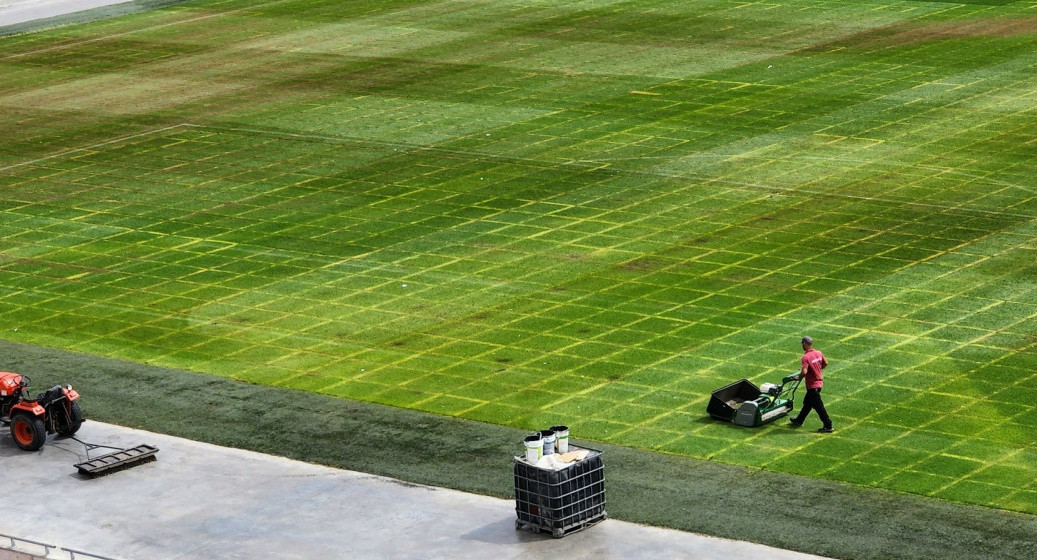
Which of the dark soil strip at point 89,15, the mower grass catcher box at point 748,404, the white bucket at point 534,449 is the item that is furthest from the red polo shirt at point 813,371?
the dark soil strip at point 89,15

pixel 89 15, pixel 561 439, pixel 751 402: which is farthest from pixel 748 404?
pixel 89 15

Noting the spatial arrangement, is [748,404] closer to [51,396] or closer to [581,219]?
[51,396]

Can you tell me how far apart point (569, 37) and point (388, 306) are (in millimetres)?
33266

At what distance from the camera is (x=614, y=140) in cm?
5066

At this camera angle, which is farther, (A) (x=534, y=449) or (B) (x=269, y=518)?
(B) (x=269, y=518)

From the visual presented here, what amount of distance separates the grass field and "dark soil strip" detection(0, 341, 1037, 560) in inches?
24.9

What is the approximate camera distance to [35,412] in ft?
91.3

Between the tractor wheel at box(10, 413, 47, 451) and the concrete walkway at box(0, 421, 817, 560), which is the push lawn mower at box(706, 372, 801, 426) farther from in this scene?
the tractor wheel at box(10, 413, 47, 451)

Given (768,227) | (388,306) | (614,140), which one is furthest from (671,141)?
(388,306)

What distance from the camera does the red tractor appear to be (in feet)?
91.6

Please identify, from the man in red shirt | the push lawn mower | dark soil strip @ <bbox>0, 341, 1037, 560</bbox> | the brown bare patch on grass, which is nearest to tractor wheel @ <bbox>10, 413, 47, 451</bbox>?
dark soil strip @ <bbox>0, 341, 1037, 560</bbox>

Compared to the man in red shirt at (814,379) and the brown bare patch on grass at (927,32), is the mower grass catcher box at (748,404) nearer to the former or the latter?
the man in red shirt at (814,379)

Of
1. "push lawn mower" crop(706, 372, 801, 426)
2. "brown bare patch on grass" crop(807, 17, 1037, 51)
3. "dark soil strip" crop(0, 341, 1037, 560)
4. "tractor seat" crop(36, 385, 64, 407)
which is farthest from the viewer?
"brown bare patch on grass" crop(807, 17, 1037, 51)

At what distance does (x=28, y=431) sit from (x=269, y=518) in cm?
534
